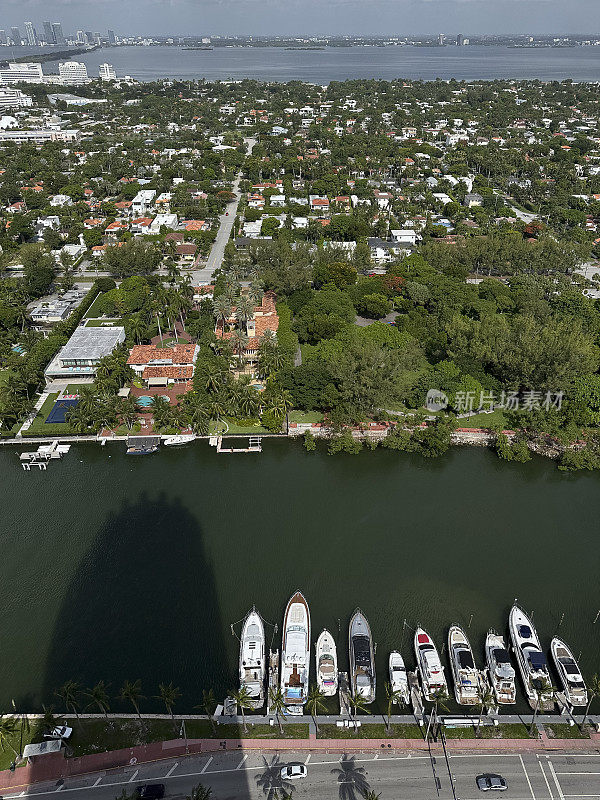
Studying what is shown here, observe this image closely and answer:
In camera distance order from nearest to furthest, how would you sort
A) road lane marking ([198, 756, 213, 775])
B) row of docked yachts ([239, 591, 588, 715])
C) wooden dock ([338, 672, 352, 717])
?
road lane marking ([198, 756, 213, 775])
wooden dock ([338, 672, 352, 717])
row of docked yachts ([239, 591, 588, 715])

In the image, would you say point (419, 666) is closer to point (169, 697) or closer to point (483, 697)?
point (483, 697)

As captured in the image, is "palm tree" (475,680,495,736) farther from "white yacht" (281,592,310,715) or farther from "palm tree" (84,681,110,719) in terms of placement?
"palm tree" (84,681,110,719)

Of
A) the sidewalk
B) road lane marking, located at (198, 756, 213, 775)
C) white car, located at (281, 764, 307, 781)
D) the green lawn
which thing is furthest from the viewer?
the green lawn

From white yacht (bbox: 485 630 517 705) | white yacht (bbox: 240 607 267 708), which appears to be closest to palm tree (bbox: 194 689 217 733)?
white yacht (bbox: 240 607 267 708)

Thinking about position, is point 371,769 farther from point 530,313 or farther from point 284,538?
point 530,313

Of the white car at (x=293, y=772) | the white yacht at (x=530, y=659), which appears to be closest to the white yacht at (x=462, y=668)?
the white yacht at (x=530, y=659)

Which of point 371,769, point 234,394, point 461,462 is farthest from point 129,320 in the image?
point 371,769

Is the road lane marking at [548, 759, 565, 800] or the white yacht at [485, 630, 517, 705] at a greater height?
the white yacht at [485, 630, 517, 705]
